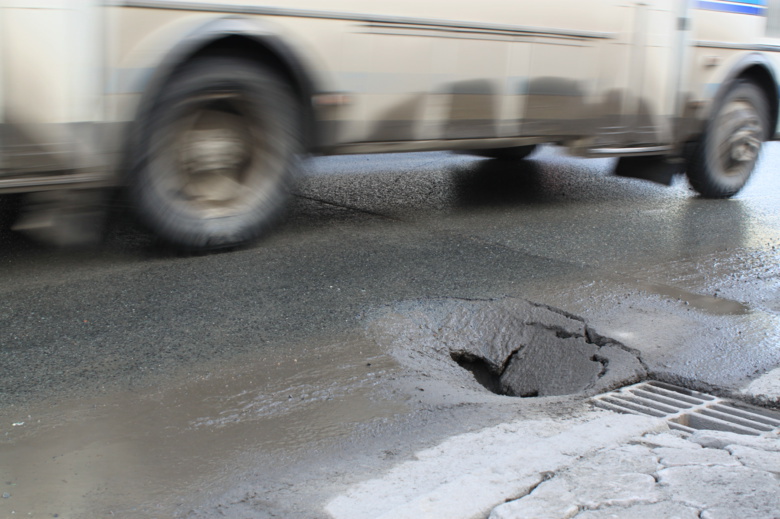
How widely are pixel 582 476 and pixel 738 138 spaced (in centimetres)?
556

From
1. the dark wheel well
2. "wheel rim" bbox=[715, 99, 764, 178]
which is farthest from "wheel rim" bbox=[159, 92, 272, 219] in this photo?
the dark wheel well

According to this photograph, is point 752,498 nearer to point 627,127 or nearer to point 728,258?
point 728,258

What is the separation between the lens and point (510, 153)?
8.42m

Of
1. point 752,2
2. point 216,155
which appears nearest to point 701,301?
point 216,155

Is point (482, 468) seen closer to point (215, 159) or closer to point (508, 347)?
point (508, 347)

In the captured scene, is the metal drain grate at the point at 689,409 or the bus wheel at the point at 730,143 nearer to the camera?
the metal drain grate at the point at 689,409

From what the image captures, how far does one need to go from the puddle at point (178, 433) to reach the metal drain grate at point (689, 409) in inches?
33.1

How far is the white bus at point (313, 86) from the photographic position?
402cm

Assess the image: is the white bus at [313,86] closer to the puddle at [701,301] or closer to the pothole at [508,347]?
the pothole at [508,347]

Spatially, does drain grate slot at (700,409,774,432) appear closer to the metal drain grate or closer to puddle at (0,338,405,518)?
the metal drain grate

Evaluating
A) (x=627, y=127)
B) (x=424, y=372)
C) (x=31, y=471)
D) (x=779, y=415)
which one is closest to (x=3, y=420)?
(x=31, y=471)

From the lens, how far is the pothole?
3.40m

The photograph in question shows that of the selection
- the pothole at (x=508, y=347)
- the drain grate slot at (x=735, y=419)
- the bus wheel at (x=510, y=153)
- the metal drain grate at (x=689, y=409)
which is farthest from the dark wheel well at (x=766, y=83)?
the drain grate slot at (x=735, y=419)

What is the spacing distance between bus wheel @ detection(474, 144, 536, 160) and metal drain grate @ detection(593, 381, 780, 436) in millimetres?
5126
